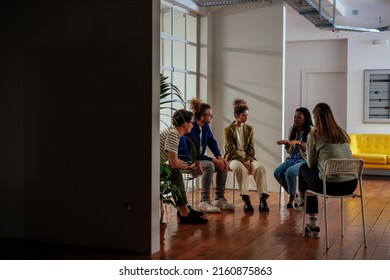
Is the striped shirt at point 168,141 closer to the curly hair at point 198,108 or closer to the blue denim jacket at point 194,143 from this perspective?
the blue denim jacket at point 194,143

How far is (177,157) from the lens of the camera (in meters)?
5.64

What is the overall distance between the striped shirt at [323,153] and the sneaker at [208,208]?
1.71 metres

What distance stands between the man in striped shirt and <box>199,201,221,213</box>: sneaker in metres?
0.37

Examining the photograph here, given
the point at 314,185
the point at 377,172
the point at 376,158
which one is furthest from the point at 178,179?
the point at 377,172

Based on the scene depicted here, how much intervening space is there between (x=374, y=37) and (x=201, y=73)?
3970 mm

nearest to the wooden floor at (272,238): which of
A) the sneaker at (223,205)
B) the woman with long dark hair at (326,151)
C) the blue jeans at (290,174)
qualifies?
the sneaker at (223,205)

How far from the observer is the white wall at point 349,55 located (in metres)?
10.8

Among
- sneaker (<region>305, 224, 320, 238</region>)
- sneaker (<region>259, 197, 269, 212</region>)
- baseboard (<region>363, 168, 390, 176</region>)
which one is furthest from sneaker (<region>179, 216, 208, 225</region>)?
baseboard (<region>363, 168, 390, 176</region>)

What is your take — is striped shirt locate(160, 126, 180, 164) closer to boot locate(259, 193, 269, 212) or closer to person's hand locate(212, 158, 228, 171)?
person's hand locate(212, 158, 228, 171)

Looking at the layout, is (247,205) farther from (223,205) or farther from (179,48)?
(179,48)

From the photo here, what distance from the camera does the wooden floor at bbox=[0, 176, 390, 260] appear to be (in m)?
4.43
